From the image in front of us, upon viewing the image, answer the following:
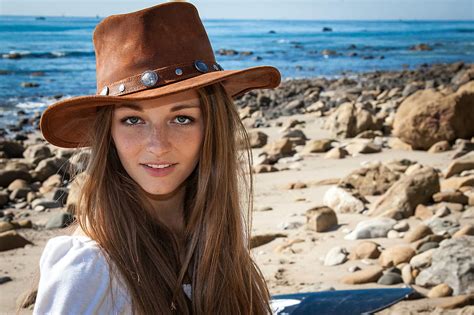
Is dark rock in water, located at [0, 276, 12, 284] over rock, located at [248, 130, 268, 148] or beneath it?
beneath

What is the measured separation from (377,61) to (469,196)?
99.7 ft

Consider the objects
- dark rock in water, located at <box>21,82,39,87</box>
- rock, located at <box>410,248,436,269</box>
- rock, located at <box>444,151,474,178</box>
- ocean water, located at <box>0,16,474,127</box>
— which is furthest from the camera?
dark rock in water, located at <box>21,82,39,87</box>

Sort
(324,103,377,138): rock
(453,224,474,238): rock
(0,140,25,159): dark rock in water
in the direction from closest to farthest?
(453,224,474,238): rock, (324,103,377,138): rock, (0,140,25,159): dark rock in water

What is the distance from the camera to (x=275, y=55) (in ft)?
133

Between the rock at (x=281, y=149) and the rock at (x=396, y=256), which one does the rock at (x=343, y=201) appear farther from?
the rock at (x=281, y=149)

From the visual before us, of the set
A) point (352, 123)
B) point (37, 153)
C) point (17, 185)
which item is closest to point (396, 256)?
point (17, 185)

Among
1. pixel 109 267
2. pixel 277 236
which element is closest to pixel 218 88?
pixel 109 267

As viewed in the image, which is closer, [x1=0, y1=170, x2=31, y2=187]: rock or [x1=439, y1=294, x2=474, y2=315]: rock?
[x1=439, y1=294, x2=474, y2=315]: rock

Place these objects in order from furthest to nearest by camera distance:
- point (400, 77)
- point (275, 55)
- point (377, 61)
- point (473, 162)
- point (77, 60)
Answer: point (275, 55)
point (377, 61)
point (77, 60)
point (400, 77)
point (473, 162)

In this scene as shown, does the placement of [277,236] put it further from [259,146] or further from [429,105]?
[259,146]

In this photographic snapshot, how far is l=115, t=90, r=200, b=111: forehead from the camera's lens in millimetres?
2168

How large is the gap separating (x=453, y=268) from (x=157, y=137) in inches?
105

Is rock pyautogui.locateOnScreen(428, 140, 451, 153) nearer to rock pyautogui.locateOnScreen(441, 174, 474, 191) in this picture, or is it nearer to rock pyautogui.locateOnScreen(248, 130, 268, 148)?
rock pyautogui.locateOnScreen(441, 174, 474, 191)

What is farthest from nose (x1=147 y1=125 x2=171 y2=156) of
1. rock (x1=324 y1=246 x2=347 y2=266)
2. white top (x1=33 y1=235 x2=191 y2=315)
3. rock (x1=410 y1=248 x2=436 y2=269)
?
rock (x1=324 y1=246 x2=347 y2=266)
